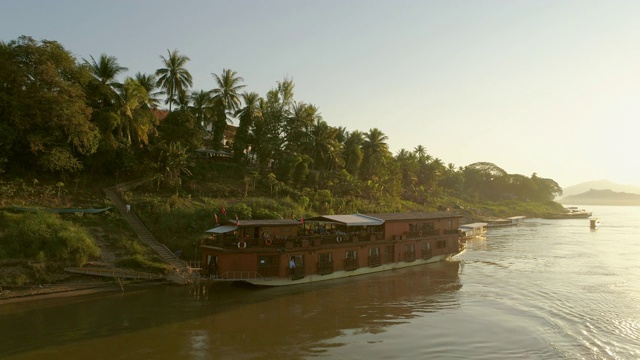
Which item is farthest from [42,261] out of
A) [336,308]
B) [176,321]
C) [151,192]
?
[336,308]

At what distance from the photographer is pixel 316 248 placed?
1161 inches

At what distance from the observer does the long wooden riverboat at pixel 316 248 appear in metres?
27.0

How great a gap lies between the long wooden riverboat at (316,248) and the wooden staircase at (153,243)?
6.77 ft

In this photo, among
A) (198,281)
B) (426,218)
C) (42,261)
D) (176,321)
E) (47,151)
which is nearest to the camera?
(176,321)

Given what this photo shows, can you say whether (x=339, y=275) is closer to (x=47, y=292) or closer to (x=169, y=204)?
(x=169, y=204)

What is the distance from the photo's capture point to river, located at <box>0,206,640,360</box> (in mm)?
17938

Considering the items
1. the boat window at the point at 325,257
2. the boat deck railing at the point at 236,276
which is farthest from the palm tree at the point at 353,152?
the boat deck railing at the point at 236,276

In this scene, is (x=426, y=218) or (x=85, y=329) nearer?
(x=85, y=329)

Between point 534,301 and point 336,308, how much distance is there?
13009mm

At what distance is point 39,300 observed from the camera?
23812mm

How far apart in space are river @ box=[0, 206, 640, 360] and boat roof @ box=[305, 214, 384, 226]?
14.2ft

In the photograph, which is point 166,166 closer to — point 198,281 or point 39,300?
point 198,281

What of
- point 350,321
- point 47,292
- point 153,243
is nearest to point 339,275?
point 350,321

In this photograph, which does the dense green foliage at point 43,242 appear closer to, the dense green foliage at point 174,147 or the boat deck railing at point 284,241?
the dense green foliage at point 174,147
